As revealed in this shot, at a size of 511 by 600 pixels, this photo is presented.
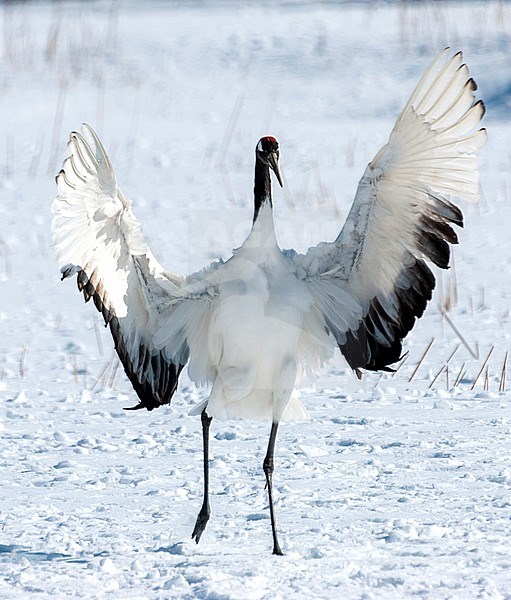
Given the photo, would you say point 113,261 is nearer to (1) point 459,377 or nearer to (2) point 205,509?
(2) point 205,509

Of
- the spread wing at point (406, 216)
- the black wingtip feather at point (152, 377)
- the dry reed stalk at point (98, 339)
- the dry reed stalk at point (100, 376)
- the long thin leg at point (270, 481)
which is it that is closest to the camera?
the spread wing at point (406, 216)

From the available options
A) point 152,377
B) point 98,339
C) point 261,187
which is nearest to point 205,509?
point 152,377

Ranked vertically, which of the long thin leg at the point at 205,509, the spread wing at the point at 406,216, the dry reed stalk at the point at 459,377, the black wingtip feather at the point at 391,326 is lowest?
the long thin leg at the point at 205,509

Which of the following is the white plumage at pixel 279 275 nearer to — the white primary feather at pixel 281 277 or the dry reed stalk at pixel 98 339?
the white primary feather at pixel 281 277

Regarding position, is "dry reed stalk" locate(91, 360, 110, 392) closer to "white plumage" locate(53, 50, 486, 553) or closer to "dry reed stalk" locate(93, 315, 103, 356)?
"dry reed stalk" locate(93, 315, 103, 356)

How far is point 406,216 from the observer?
4.46 metres

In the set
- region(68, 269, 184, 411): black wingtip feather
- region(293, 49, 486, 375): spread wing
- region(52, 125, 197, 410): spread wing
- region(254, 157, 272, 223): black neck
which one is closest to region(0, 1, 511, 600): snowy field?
region(68, 269, 184, 411): black wingtip feather

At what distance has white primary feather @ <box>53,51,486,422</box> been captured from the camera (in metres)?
4.34

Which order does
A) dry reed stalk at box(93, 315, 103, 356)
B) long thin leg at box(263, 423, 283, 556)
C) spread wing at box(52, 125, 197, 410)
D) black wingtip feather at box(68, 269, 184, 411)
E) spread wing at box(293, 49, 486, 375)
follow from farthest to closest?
dry reed stalk at box(93, 315, 103, 356) → black wingtip feather at box(68, 269, 184, 411) → long thin leg at box(263, 423, 283, 556) → spread wing at box(52, 125, 197, 410) → spread wing at box(293, 49, 486, 375)

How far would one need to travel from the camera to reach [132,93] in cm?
1608

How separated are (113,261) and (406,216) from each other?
1.13 m

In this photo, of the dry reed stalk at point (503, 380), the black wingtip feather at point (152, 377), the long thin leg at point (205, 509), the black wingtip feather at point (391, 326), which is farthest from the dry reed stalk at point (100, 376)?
the black wingtip feather at point (391, 326)

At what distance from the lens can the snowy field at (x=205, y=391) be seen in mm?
4453

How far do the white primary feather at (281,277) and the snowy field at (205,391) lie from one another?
566 mm
